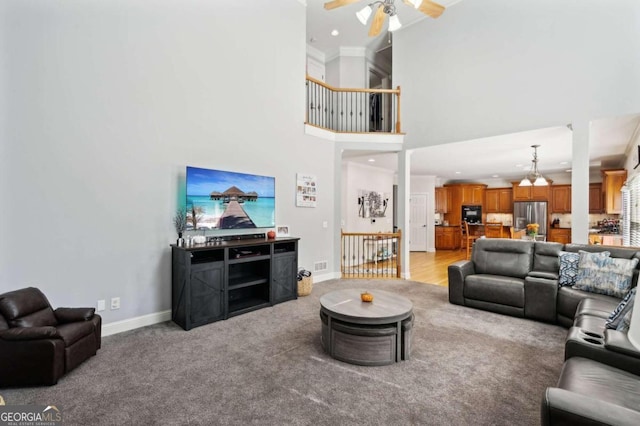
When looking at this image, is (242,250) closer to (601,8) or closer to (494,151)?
(494,151)

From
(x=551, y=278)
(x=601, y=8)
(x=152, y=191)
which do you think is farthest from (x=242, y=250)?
(x=601, y=8)

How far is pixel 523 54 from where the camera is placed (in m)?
4.73

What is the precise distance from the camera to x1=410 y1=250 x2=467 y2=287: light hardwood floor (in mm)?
5949

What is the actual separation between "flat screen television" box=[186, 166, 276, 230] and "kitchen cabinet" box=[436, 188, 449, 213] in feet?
25.9

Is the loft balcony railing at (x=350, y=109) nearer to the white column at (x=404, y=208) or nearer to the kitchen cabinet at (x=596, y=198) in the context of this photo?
the white column at (x=404, y=208)

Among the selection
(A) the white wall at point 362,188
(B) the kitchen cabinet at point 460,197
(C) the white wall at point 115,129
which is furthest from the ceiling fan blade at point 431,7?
(B) the kitchen cabinet at point 460,197

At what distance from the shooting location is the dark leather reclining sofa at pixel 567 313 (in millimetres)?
1250

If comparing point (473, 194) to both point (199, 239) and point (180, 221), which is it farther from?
point (180, 221)

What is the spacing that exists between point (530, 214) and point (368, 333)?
958 centimetres

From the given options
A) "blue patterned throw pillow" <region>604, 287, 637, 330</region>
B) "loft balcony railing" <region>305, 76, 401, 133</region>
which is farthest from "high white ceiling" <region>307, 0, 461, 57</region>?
"blue patterned throw pillow" <region>604, 287, 637, 330</region>

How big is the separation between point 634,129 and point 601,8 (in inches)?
73.3

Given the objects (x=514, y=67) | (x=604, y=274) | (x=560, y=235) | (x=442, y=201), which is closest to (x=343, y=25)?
(x=514, y=67)

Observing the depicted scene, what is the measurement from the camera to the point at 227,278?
3686 millimetres

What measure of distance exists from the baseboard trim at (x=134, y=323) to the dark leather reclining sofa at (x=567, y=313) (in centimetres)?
373
